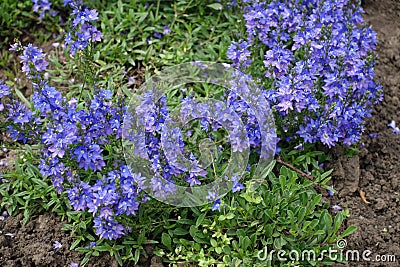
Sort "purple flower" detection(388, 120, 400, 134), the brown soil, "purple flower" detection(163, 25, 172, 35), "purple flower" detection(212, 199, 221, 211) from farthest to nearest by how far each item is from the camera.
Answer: "purple flower" detection(163, 25, 172, 35) → "purple flower" detection(388, 120, 400, 134) → the brown soil → "purple flower" detection(212, 199, 221, 211)

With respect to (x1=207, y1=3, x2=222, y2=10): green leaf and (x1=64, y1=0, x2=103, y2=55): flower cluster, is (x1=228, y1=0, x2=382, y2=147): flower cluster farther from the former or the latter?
(x1=64, y1=0, x2=103, y2=55): flower cluster

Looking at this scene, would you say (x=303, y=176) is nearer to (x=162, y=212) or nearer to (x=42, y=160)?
(x=162, y=212)

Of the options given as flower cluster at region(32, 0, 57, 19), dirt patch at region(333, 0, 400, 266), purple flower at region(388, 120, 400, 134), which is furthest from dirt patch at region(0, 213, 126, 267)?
purple flower at region(388, 120, 400, 134)

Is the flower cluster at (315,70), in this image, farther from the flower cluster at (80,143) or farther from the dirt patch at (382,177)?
the flower cluster at (80,143)

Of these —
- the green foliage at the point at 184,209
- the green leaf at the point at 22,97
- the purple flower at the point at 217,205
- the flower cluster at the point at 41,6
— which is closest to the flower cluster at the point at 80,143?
the green foliage at the point at 184,209

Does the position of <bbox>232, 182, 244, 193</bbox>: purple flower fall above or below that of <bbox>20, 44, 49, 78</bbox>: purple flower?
below
